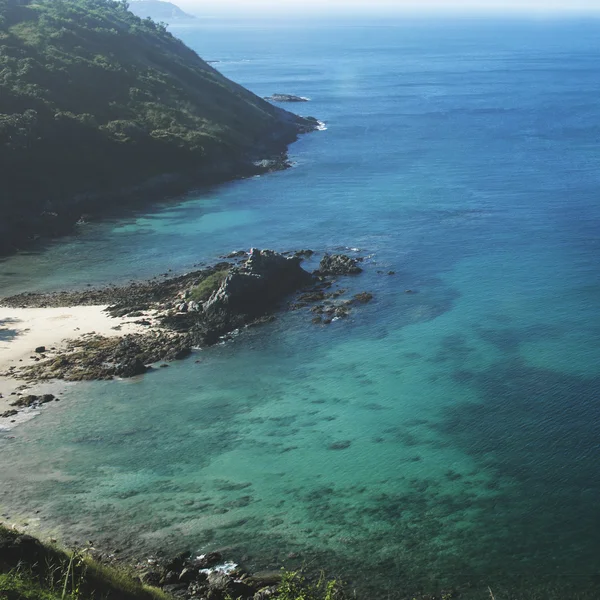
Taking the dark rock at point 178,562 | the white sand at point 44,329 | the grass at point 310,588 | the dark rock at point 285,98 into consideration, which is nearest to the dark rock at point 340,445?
the grass at point 310,588

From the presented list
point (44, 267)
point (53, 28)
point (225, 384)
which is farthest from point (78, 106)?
point (225, 384)

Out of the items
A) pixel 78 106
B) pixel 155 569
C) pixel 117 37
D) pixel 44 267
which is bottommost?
pixel 155 569

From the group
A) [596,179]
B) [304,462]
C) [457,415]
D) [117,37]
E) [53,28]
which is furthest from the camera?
[117,37]

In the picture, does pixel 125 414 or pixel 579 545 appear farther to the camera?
pixel 125 414

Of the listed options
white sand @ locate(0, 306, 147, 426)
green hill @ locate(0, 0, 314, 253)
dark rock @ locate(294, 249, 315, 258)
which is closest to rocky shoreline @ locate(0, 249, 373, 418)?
white sand @ locate(0, 306, 147, 426)

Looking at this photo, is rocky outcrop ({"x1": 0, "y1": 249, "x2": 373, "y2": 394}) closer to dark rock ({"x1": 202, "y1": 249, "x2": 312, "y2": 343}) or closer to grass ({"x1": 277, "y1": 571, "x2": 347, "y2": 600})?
dark rock ({"x1": 202, "y1": 249, "x2": 312, "y2": 343})

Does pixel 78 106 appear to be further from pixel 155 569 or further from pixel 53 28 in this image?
pixel 155 569

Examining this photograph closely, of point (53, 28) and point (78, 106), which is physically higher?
point (53, 28)

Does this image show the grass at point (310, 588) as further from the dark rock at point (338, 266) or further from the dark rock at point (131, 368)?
the dark rock at point (338, 266)
